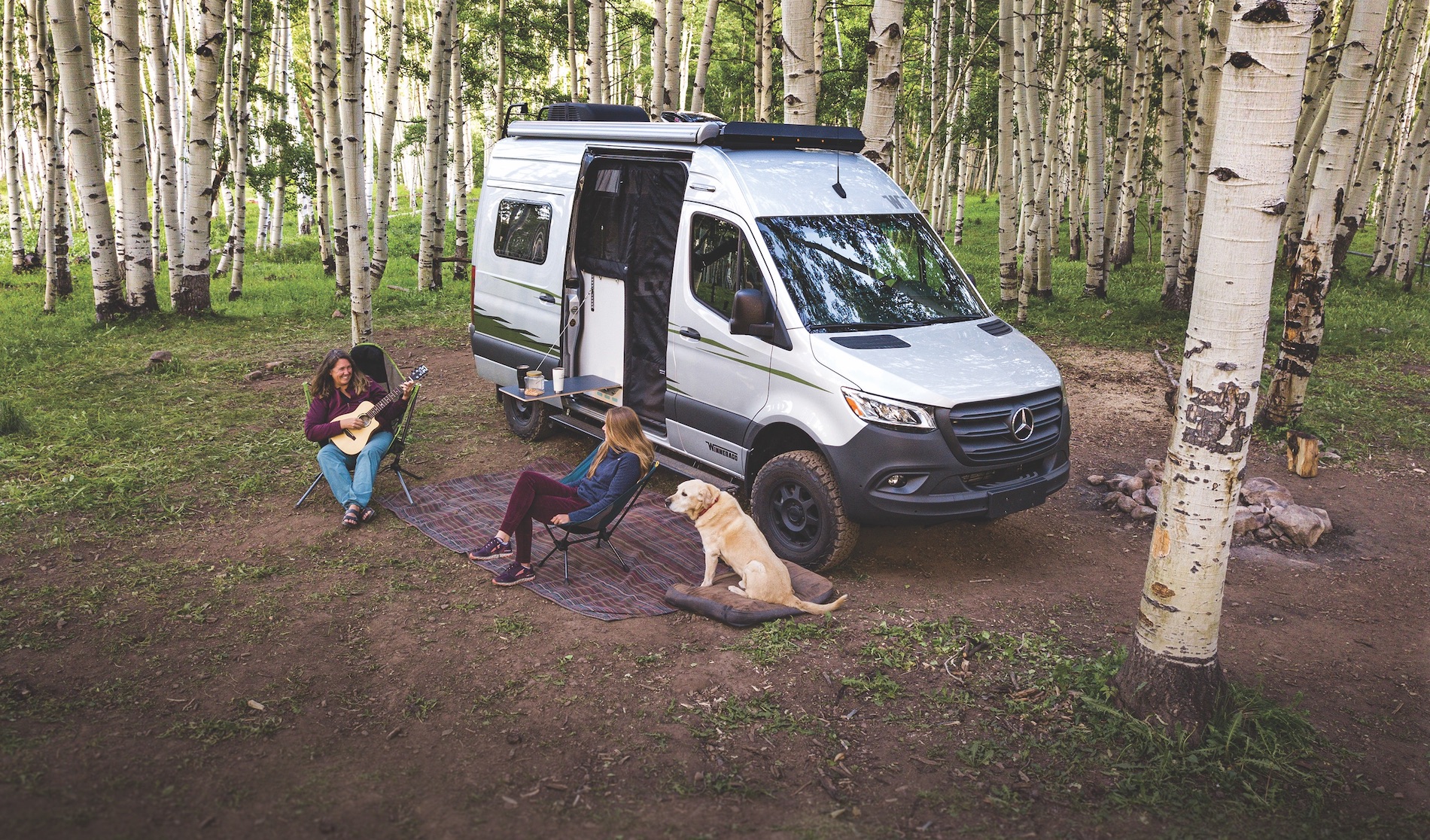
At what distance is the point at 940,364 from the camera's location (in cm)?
608

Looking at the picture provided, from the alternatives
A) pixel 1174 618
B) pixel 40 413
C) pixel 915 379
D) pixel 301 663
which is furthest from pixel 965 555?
pixel 40 413

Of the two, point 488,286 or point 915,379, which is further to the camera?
point 488,286

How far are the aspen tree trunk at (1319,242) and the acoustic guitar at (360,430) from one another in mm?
7955

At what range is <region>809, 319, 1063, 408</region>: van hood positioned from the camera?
19.1 feet

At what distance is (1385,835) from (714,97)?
32325mm

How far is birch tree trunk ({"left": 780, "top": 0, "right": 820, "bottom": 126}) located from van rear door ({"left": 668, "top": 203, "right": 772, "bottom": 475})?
7.37ft

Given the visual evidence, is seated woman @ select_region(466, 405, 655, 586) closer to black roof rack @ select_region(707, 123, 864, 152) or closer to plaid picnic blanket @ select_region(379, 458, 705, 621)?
plaid picnic blanket @ select_region(379, 458, 705, 621)

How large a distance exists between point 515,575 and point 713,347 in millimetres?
2140

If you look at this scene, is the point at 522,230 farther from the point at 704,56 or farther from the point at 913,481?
the point at 704,56

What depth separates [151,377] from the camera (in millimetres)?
10750

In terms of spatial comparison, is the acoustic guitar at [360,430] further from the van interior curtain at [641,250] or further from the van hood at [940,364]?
the van hood at [940,364]

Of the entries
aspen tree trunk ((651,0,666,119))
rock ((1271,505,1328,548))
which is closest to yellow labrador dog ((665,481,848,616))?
rock ((1271,505,1328,548))

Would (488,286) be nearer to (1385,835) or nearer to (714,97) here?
(1385,835)

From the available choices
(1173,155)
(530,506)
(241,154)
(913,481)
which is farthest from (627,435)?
(241,154)
